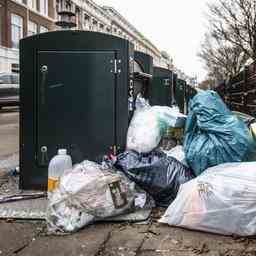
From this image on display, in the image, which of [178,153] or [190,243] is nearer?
[190,243]

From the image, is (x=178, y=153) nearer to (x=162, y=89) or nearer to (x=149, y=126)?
(x=149, y=126)

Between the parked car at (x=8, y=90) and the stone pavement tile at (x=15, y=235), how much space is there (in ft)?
47.6

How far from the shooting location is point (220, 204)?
10.8 ft

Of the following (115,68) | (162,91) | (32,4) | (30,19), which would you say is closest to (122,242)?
(115,68)

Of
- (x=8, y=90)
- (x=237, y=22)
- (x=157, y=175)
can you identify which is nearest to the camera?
(x=157, y=175)

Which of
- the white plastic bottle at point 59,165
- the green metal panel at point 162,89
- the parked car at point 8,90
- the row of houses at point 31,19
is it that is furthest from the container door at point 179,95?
the row of houses at point 31,19

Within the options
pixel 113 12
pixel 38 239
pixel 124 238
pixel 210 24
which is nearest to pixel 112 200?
pixel 124 238

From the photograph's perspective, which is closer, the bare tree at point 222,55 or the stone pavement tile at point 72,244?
the stone pavement tile at point 72,244

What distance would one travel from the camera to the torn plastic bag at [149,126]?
4.20 meters

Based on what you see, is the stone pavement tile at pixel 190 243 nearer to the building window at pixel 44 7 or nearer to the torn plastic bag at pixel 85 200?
the torn plastic bag at pixel 85 200

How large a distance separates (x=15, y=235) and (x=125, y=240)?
83 cm

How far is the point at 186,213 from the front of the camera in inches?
132

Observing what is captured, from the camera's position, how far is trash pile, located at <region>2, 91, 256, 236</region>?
3.30 meters

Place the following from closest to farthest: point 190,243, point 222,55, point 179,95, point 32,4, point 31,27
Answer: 1. point 190,243
2. point 179,95
3. point 222,55
4. point 31,27
5. point 32,4
